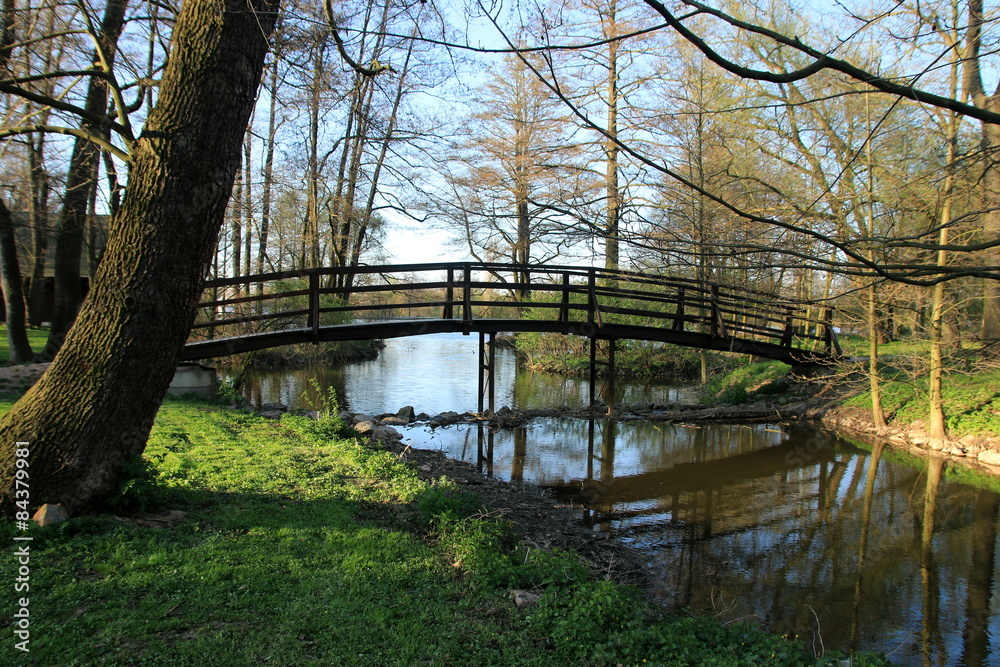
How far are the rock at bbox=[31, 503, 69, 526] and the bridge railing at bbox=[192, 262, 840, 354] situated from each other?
3494 millimetres

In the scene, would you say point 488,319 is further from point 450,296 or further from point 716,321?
point 716,321

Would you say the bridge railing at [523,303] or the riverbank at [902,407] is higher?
the bridge railing at [523,303]

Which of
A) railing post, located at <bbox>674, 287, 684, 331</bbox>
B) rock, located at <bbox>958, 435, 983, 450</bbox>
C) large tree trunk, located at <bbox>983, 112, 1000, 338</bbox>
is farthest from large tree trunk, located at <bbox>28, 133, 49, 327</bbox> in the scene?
rock, located at <bbox>958, 435, 983, 450</bbox>

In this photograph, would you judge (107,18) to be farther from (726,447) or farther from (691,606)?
(726,447)

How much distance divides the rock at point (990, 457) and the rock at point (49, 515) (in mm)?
12379

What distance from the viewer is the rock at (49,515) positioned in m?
3.90

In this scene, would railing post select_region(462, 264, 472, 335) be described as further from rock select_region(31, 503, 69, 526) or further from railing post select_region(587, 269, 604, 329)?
rock select_region(31, 503, 69, 526)

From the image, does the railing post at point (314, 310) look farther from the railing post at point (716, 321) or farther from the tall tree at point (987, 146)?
the tall tree at point (987, 146)

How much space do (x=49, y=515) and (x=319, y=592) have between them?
185cm

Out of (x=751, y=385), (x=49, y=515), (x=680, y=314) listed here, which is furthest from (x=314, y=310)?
(x=751, y=385)

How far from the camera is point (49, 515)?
12.9ft

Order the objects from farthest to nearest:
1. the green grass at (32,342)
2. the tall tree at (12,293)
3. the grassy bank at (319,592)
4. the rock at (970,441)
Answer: the green grass at (32,342) → the tall tree at (12,293) → the rock at (970,441) → the grassy bank at (319,592)

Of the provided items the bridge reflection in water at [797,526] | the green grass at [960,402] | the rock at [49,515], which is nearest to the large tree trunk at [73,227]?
the bridge reflection in water at [797,526]

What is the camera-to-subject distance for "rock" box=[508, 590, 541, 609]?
157 inches
